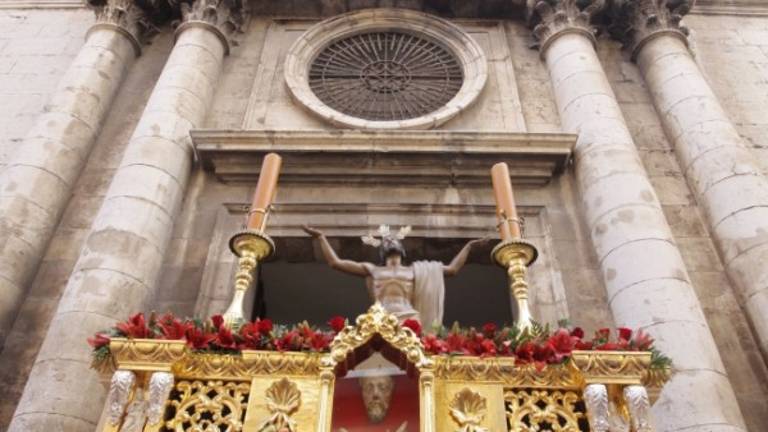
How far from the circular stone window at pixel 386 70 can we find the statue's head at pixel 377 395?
5.32 meters

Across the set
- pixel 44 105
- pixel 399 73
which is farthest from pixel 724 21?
pixel 44 105

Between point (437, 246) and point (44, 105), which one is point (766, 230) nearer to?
point (437, 246)

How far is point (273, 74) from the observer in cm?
1094

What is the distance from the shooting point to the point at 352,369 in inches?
195

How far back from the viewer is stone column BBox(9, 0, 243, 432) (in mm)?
6516

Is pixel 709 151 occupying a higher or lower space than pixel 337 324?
higher

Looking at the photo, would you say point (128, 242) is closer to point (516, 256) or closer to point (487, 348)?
point (516, 256)

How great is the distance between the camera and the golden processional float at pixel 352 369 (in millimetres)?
4551

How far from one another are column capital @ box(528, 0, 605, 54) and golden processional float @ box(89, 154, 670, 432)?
6.87 meters

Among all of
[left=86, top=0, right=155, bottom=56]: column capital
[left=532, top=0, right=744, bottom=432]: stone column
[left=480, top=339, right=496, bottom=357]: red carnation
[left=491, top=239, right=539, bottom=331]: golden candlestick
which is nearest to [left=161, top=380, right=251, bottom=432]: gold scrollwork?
[left=480, top=339, right=496, bottom=357]: red carnation

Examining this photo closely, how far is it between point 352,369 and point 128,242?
3847mm

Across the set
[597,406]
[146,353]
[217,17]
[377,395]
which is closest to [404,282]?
[377,395]

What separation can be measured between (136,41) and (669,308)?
8688 millimetres

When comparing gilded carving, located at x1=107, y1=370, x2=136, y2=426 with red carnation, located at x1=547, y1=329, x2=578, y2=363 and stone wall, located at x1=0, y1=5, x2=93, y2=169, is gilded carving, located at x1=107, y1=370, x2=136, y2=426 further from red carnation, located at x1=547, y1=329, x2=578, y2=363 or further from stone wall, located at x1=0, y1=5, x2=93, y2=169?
stone wall, located at x1=0, y1=5, x2=93, y2=169
